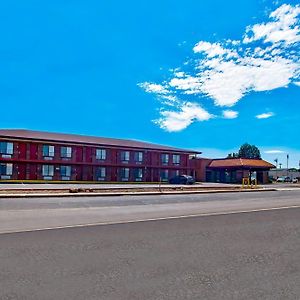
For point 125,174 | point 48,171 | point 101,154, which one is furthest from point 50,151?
point 125,174

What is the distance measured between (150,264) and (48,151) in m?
47.1

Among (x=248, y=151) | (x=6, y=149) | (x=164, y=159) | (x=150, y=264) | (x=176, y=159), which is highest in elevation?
(x=248, y=151)

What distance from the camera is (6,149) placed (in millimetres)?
47344

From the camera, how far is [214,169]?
6950cm

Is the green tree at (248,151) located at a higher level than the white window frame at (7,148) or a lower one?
higher

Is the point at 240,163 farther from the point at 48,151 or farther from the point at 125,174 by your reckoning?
the point at 48,151

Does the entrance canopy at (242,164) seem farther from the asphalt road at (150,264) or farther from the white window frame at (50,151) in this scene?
the asphalt road at (150,264)

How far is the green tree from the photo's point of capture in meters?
115

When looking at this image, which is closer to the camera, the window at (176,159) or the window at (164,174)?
the window at (164,174)

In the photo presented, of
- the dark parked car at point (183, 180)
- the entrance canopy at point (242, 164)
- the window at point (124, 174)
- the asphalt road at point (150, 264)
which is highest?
the entrance canopy at point (242, 164)

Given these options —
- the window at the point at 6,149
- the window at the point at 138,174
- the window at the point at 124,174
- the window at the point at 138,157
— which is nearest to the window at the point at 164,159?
the window at the point at 138,157

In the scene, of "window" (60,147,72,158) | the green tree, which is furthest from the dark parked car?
the green tree

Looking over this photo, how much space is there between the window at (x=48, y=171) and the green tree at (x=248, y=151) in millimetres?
79858

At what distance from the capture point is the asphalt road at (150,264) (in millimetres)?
4566
